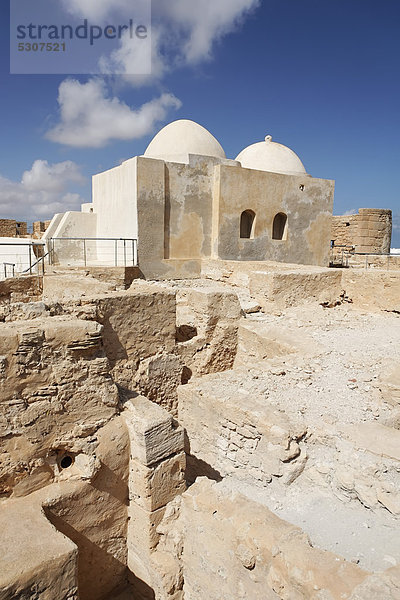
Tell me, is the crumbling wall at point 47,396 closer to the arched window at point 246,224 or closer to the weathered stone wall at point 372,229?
the arched window at point 246,224

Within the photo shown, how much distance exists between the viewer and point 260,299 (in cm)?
880

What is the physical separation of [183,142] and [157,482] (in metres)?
12.4

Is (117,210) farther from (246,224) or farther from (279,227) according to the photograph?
(279,227)

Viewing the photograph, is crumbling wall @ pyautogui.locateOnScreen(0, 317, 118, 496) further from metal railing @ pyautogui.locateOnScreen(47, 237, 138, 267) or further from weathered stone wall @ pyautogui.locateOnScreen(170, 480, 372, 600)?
metal railing @ pyautogui.locateOnScreen(47, 237, 138, 267)

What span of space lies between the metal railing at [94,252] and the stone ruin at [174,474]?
6882 mm

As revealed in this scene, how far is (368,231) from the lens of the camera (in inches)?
743

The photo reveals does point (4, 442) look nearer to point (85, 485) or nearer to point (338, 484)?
point (85, 485)

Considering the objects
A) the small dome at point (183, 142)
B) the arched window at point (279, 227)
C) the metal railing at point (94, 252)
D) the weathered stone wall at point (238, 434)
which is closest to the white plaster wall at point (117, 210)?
the metal railing at point (94, 252)

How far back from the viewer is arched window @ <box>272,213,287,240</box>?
14969 millimetres

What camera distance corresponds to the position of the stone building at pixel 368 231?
61.8ft

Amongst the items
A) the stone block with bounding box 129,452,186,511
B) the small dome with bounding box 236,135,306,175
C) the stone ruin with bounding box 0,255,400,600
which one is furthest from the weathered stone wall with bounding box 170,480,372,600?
the small dome with bounding box 236,135,306,175

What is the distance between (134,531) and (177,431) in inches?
36.4

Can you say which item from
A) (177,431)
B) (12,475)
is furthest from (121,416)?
(12,475)

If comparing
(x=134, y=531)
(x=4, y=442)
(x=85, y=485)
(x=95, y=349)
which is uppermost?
(x=95, y=349)
